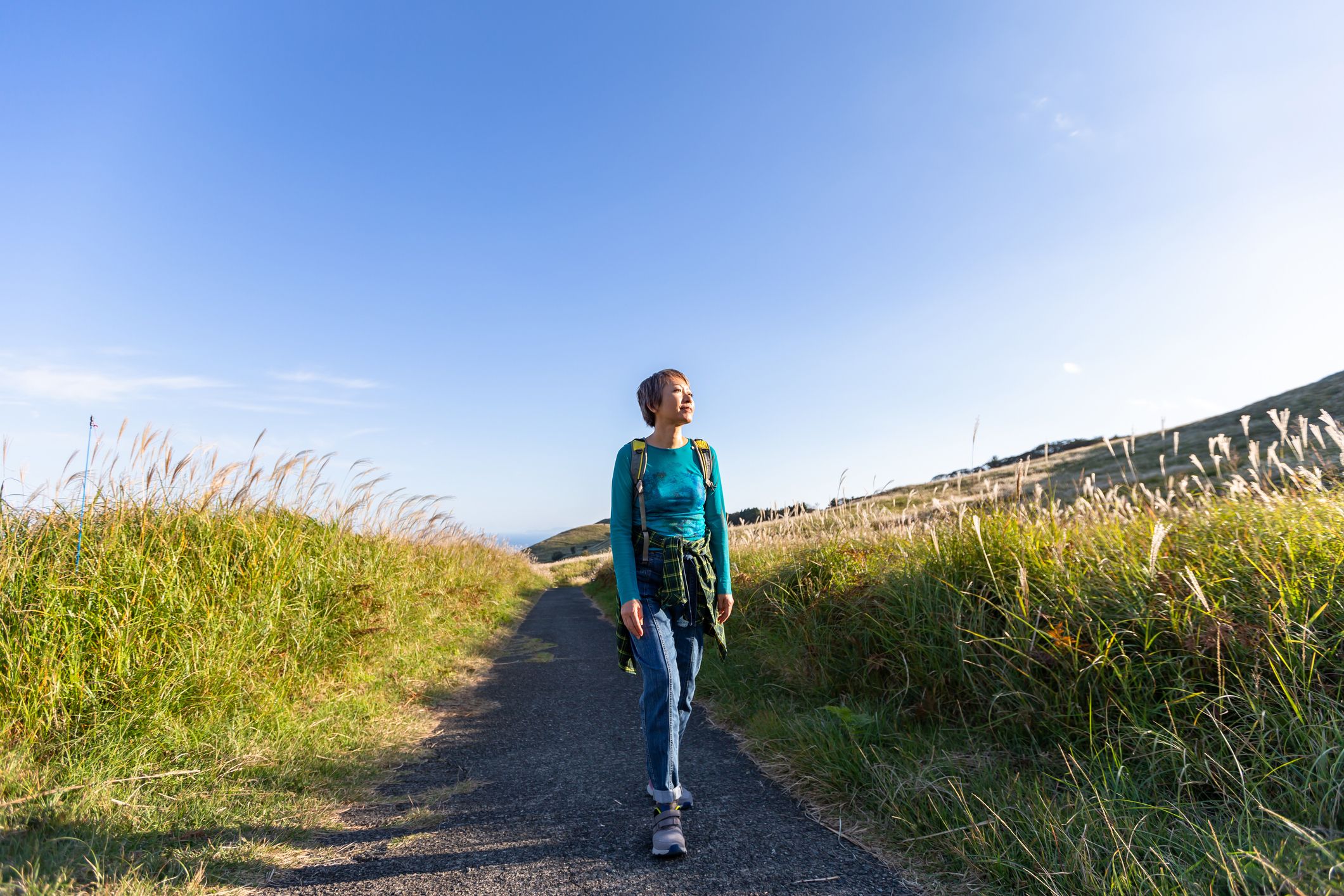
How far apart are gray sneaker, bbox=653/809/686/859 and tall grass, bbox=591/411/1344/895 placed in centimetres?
90

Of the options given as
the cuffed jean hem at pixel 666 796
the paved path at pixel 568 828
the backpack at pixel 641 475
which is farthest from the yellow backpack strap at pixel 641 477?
the paved path at pixel 568 828

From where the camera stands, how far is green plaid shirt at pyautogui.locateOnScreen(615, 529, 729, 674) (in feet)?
10.6

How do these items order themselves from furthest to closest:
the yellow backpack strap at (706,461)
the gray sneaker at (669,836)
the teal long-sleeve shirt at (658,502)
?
1. the yellow backpack strap at (706,461)
2. the teal long-sleeve shirt at (658,502)
3. the gray sneaker at (669,836)

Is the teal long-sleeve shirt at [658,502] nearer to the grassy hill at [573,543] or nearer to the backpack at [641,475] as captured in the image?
the backpack at [641,475]

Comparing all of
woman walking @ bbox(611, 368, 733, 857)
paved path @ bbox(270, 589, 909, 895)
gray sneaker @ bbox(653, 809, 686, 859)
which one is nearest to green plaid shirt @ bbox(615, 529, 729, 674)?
woman walking @ bbox(611, 368, 733, 857)

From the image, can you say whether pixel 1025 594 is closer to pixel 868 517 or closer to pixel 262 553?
pixel 868 517

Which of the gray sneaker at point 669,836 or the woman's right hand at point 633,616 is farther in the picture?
the woman's right hand at point 633,616

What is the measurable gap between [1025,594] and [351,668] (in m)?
5.71

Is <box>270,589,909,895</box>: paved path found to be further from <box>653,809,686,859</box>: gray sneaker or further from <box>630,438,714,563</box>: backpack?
<box>630,438,714,563</box>: backpack

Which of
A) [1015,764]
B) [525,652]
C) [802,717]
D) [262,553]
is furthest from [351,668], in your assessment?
[1015,764]

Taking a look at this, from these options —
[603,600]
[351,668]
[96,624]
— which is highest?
[96,624]

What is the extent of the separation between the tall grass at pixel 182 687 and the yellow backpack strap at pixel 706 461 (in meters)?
2.80

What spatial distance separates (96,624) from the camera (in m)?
4.07

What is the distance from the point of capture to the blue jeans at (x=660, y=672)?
3.10 meters
